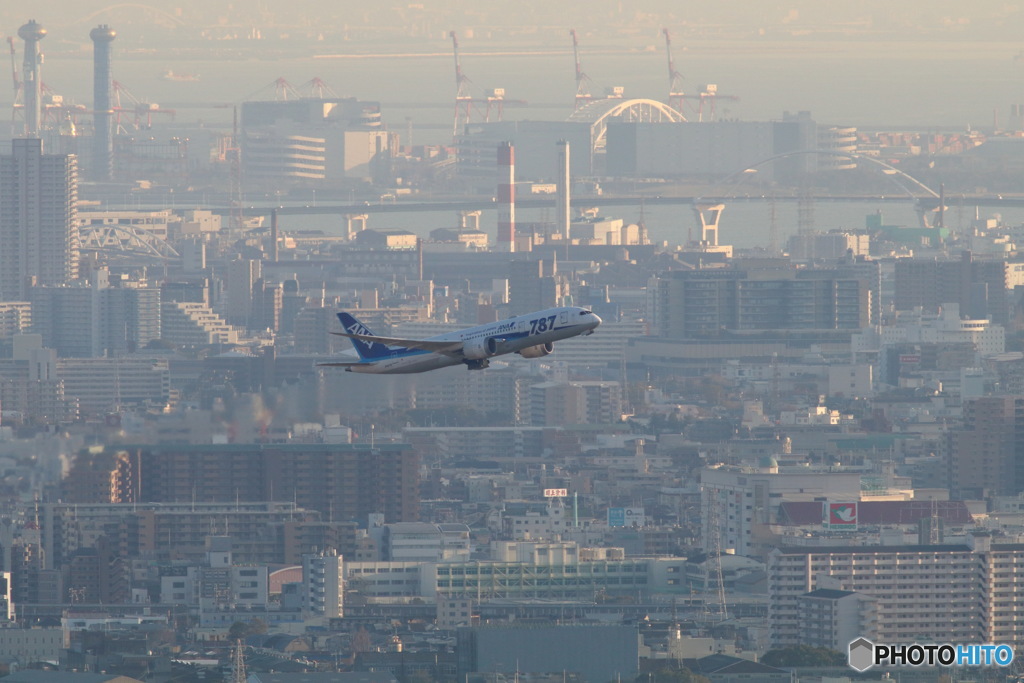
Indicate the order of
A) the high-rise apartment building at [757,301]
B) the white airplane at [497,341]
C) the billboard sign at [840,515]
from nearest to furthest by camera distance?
the white airplane at [497,341] → the billboard sign at [840,515] → the high-rise apartment building at [757,301]

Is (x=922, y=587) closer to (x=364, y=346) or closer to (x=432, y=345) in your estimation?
(x=364, y=346)

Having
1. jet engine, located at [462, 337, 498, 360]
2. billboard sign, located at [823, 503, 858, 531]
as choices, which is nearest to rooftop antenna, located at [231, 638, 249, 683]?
jet engine, located at [462, 337, 498, 360]

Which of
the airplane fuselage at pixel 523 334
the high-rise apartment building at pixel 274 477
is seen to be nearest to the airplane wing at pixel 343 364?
the airplane fuselage at pixel 523 334

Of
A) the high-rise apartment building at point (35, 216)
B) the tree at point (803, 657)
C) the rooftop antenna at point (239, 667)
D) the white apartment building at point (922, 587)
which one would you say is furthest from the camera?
the high-rise apartment building at point (35, 216)

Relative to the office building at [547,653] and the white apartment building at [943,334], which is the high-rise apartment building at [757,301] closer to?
the white apartment building at [943,334]

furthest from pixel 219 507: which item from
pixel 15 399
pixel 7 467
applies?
pixel 15 399

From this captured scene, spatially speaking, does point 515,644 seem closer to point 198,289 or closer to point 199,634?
point 199,634

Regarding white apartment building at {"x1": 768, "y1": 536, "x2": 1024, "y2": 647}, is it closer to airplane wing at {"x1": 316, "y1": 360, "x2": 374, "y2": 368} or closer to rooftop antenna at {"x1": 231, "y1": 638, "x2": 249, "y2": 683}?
rooftop antenna at {"x1": 231, "y1": 638, "x2": 249, "y2": 683}
